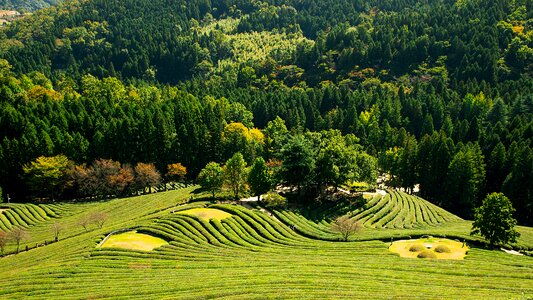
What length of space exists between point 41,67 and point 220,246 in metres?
182

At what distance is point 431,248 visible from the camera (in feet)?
171

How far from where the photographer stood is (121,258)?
49719mm

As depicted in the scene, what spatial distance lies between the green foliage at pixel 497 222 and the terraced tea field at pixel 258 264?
10.3 feet

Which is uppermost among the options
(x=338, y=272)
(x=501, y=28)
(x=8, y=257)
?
(x=501, y=28)

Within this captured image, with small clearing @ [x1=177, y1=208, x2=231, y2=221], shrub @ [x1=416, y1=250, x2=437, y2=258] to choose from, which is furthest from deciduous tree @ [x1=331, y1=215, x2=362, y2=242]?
small clearing @ [x1=177, y1=208, x2=231, y2=221]

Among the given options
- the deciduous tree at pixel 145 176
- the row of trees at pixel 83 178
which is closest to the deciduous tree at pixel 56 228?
the row of trees at pixel 83 178

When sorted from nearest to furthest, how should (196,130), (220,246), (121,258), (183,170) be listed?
(121,258) < (220,246) < (183,170) < (196,130)

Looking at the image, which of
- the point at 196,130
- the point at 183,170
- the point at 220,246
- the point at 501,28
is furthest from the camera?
the point at 501,28

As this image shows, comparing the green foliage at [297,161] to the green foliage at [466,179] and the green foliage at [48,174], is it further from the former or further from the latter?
the green foliage at [48,174]

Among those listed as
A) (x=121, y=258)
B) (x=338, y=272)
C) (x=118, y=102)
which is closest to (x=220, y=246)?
(x=121, y=258)

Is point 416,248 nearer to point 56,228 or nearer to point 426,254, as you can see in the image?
point 426,254

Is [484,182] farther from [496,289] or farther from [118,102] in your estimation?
[118,102]

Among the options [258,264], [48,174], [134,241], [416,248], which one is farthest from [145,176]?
[416,248]

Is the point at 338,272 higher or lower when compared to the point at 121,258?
higher
